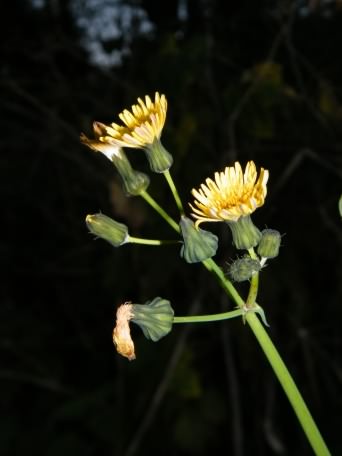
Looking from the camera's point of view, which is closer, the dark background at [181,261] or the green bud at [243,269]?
the green bud at [243,269]

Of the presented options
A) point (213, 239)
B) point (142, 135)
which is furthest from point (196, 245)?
point (142, 135)

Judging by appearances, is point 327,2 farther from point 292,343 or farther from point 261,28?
point 292,343

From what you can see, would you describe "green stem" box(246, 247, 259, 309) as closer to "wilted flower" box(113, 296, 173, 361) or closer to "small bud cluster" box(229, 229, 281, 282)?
"small bud cluster" box(229, 229, 281, 282)

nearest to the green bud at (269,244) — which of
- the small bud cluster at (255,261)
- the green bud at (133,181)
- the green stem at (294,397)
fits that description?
the small bud cluster at (255,261)

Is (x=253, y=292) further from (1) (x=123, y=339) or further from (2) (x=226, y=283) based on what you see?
(1) (x=123, y=339)

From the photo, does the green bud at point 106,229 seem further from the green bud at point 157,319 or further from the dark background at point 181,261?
the dark background at point 181,261
